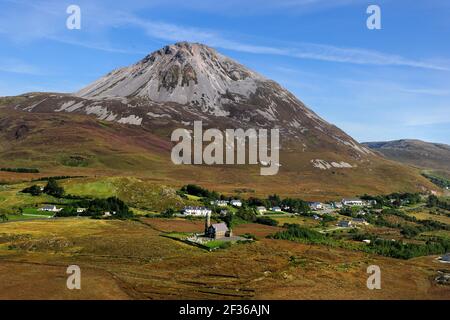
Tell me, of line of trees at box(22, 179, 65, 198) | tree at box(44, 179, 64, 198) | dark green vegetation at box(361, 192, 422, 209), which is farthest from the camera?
dark green vegetation at box(361, 192, 422, 209)

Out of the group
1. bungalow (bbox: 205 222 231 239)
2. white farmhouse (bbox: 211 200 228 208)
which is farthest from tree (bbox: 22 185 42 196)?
bungalow (bbox: 205 222 231 239)

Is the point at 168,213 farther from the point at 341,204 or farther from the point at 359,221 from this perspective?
the point at 341,204

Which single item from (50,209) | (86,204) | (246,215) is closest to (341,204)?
(246,215)

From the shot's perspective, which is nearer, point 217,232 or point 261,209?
point 217,232

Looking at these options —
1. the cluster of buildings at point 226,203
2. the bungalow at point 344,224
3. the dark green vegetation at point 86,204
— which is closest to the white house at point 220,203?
the cluster of buildings at point 226,203

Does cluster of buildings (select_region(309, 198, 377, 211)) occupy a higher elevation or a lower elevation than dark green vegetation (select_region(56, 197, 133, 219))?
lower

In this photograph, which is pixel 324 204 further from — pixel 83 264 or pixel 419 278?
pixel 83 264

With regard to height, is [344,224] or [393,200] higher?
[393,200]

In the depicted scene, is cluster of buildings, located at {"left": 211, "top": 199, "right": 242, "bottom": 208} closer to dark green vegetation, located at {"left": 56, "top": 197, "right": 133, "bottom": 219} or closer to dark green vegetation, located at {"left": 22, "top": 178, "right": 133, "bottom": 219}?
dark green vegetation, located at {"left": 56, "top": 197, "right": 133, "bottom": 219}
